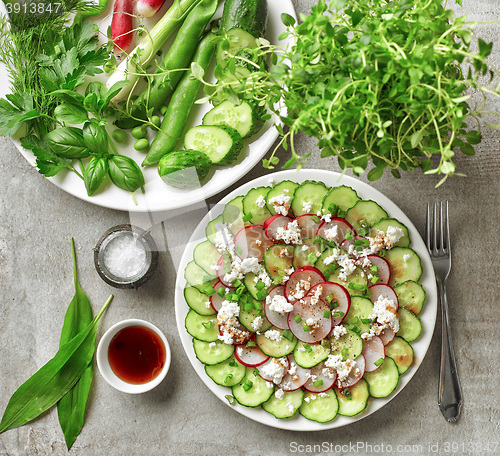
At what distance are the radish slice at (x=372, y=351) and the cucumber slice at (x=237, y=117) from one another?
97 centimetres

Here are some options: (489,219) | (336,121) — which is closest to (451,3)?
(489,219)

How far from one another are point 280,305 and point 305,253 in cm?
23

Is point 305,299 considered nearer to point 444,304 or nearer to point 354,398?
point 354,398

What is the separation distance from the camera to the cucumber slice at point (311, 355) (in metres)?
1.84

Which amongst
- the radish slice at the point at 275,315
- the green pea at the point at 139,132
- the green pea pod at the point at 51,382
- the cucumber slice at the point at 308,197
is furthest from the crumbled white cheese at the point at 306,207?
the green pea pod at the point at 51,382

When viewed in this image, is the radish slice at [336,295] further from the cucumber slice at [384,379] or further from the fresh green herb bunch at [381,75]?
the fresh green herb bunch at [381,75]

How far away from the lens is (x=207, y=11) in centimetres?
193

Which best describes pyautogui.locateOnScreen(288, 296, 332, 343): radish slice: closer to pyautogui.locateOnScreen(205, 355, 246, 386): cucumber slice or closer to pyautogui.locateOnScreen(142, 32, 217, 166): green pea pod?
Result: pyautogui.locateOnScreen(205, 355, 246, 386): cucumber slice

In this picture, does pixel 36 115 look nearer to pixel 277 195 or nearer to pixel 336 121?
pixel 277 195

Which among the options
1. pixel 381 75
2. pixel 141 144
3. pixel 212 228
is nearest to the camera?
pixel 381 75

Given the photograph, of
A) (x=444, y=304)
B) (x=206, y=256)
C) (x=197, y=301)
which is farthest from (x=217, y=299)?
(x=444, y=304)

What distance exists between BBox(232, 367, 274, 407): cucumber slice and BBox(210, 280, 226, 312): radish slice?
0.30m

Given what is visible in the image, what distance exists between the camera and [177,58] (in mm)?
1970

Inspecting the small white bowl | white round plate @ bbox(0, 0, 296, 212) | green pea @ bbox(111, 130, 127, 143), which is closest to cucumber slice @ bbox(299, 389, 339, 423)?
the small white bowl
